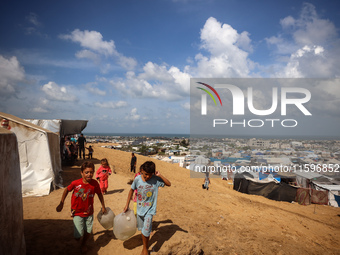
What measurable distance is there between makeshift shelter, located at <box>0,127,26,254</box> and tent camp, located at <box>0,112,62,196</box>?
16.0ft

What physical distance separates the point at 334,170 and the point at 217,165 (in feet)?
33.3

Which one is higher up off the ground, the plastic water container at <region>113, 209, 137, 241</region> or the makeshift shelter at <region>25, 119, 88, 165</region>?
the makeshift shelter at <region>25, 119, 88, 165</region>

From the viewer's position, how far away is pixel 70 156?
1141 centimetres

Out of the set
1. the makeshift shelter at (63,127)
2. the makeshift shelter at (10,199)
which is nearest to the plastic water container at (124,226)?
the makeshift shelter at (10,199)

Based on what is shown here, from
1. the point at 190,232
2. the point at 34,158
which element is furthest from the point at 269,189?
the point at 34,158

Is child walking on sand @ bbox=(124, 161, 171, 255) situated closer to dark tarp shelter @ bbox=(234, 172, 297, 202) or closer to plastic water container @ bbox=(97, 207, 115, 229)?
plastic water container @ bbox=(97, 207, 115, 229)

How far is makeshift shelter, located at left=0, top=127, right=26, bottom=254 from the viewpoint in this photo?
2.30 m

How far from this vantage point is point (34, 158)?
24.1 ft

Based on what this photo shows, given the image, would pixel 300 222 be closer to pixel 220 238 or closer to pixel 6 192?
pixel 220 238

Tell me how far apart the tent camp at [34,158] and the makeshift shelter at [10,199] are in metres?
4.86

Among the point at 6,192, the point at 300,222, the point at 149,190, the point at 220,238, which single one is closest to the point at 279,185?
the point at 300,222

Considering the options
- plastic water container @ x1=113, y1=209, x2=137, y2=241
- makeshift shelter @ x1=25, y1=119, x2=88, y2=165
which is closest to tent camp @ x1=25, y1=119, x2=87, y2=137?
makeshift shelter @ x1=25, y1=119, x2=88, y2=165

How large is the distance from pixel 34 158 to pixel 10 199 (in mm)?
5784

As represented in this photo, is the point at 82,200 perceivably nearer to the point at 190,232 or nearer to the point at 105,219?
the point at 105,219
